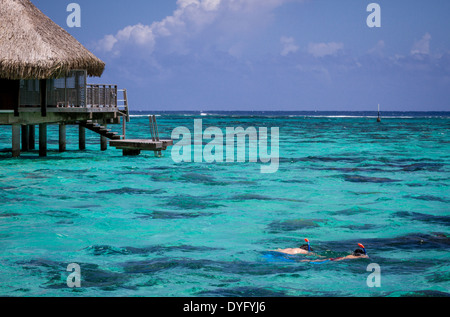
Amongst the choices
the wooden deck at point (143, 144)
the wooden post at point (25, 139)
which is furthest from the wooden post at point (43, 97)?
the wooden post at point (25, 139)

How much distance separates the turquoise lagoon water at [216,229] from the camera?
880 centimetres

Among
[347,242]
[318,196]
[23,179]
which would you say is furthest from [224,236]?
[23,179]

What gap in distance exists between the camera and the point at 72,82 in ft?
80.5

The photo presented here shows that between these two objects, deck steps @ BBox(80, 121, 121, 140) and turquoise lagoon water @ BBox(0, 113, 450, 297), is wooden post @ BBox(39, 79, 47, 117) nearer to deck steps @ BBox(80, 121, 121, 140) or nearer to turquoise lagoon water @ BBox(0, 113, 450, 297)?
turquoise lagoon water @ BBox(0, 113, 450, 297)

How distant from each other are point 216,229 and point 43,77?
1256 centimetres

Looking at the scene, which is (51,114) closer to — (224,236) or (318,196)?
(318,196)

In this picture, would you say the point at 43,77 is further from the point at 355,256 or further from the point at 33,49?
the point at 355,256

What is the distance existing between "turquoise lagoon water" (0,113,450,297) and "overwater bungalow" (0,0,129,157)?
Answer: 6.93ft

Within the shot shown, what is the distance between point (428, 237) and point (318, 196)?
5.34 m

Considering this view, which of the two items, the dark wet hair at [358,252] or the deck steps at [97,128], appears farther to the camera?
the deck steps at [97,128]
